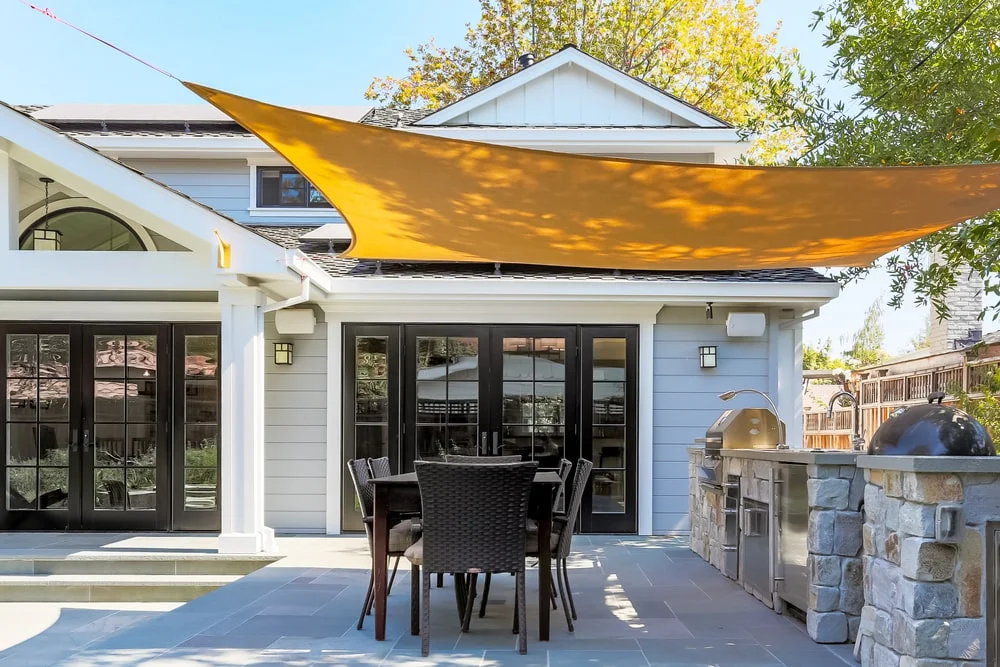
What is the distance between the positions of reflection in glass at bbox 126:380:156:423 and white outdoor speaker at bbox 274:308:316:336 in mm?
1268

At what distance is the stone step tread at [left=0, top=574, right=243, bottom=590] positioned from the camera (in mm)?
6418

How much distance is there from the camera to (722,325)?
8297mm

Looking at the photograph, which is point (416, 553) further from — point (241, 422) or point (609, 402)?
point (609, 402)

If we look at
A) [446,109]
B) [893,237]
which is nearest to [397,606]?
[893,237]

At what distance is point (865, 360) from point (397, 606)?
21.3m

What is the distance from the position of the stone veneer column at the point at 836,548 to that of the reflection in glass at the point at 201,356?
557cm

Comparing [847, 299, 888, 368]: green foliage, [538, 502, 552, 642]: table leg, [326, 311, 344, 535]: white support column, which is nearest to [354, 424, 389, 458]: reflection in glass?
[326, 311, 344, 535]: white support column

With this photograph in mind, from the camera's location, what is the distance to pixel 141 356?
8148 millimetres

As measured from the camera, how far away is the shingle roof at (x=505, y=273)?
7.91 meters

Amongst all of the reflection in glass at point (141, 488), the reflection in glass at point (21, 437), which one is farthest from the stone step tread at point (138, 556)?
the reflection in glass at point (21, 437)

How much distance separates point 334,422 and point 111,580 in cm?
231

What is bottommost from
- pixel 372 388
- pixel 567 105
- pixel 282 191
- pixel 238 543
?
pixel 238 543

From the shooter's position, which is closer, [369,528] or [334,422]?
[369,528]

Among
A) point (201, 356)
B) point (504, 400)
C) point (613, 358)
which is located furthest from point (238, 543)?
point (613, 358)
